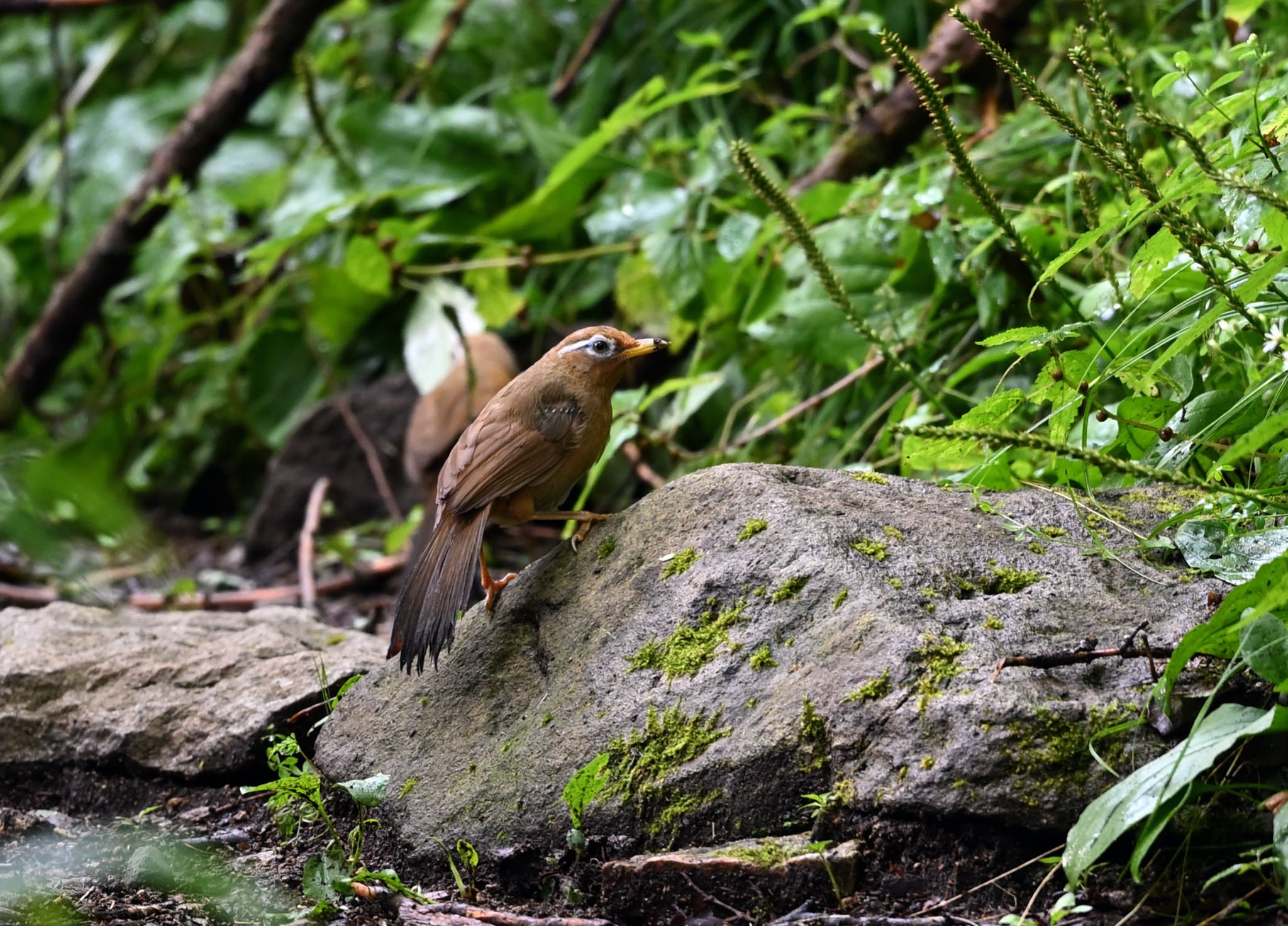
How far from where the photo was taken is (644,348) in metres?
3.67

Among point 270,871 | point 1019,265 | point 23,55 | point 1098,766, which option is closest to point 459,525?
point 270,871

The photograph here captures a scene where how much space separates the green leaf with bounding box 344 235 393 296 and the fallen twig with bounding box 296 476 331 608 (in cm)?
113

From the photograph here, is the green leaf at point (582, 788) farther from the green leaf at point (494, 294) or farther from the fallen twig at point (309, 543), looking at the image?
the green leaf at point (494, 294)

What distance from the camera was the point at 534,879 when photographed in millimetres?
2438

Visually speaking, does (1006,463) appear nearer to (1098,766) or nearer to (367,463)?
(1098,766)

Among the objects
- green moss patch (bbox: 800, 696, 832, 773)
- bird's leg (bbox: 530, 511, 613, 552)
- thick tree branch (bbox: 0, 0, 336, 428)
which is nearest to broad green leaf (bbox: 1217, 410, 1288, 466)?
green moss patch (bbox: 800, 696, 832, 773)

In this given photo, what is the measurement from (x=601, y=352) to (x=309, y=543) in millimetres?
2812

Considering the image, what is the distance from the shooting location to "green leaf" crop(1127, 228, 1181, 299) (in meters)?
2.41

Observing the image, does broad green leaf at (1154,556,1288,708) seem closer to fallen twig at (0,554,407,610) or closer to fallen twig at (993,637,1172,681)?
fallen twig at (993,637,1172,681)

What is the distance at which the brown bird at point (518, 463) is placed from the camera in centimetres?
291

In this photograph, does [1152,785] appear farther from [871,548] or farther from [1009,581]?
[871,548]

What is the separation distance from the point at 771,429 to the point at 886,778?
245cm

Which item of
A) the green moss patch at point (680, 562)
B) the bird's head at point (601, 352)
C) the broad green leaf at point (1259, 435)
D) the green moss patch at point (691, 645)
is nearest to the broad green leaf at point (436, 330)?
the bird's head at point (601, 352)

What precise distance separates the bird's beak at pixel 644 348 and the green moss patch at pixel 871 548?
3.89 ft
